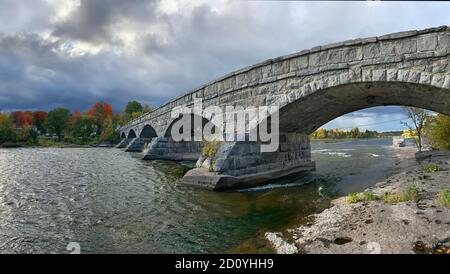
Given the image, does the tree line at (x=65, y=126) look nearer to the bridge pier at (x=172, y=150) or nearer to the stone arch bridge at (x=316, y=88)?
the bridge pier at (x=172, y=150)

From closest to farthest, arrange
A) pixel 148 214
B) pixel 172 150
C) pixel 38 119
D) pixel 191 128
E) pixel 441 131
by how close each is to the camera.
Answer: pixel 148 214 → pixel 441 131 → pixel 191 128 → pixel 172 150 → pixel 38 119

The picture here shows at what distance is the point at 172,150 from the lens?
2864 centimetres

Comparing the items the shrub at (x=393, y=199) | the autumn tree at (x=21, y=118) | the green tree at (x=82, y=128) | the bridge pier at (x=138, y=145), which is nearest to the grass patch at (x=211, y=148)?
the shrub at (x=393, y=199)

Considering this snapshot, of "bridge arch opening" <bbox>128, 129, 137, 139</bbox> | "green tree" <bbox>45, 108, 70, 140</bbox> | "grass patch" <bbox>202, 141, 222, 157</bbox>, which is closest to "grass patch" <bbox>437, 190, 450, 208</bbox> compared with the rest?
"grass patch" <bbox>202, 141, 222, 157</bbox>

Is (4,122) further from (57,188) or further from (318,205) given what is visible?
(318,205)

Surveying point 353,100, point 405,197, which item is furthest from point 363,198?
point 353,100

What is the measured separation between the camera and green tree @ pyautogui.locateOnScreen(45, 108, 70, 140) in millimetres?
83312

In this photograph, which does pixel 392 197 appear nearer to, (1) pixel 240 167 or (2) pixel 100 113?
(1) pixel 240 167

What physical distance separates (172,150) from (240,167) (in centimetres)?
1639

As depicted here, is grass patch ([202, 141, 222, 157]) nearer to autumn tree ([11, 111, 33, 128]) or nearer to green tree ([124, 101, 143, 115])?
green tree ([124, 101, 143, 115])

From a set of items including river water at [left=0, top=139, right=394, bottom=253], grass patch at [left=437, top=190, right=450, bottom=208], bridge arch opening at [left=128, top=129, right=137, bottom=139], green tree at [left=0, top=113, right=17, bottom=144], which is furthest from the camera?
green tree at [left=0, top=113, right=17, bottom=144]

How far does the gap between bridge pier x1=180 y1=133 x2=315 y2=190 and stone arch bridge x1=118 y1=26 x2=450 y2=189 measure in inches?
1.6

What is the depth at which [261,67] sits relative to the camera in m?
13.9

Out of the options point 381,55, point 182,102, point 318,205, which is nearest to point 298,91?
point 381,55
